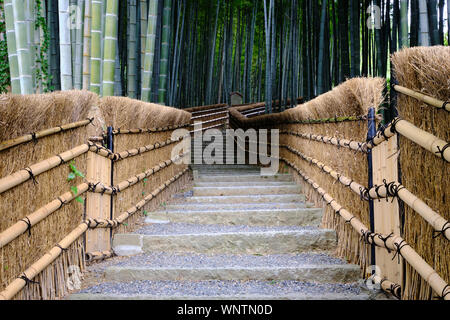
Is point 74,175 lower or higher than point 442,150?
lower

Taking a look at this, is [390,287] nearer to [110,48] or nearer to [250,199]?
[250,199]

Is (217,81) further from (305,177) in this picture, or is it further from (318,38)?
(305,177)

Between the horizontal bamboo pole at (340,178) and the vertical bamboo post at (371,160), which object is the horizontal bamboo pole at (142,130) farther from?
the vertical bamboo post at (371,160)

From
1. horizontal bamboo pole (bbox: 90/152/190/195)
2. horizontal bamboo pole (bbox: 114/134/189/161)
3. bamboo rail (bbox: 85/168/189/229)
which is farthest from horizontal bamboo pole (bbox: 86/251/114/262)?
horizontal bamboo pole (bbox: 114/134/189/161)

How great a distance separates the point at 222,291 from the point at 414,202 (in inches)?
41.6

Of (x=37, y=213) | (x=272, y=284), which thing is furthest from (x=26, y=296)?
(x=272, y=284)

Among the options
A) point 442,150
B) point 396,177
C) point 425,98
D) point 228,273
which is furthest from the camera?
point 228,273

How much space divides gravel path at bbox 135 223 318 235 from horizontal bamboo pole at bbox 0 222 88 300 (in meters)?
0.77

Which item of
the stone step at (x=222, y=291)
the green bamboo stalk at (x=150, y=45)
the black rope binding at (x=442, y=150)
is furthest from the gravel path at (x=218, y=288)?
the green bamboo stalk at (x=150, y=45)

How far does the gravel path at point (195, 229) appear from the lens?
10.5ft

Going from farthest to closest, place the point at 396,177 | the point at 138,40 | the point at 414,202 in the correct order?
the point at 138,40 < the point at 396,177 < the point at 414,202

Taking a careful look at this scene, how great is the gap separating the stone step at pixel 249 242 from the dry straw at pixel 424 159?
1.06 meters

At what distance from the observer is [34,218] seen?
1900mm

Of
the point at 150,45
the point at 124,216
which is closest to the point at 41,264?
the point at 124,216
